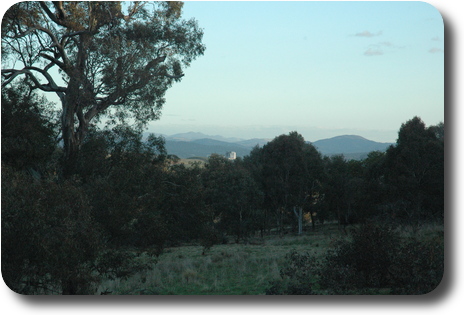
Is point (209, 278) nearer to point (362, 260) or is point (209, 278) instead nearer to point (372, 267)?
point (362, 260)

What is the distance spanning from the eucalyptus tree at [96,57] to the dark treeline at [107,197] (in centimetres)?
44

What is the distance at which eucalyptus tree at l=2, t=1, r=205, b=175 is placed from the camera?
9.81 meters

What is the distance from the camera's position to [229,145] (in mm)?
9023

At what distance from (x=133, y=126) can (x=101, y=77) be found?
4.29 ft

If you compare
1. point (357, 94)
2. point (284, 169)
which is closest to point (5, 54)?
point (357, 94)

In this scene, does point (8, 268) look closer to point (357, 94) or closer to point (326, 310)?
point (326, 310)

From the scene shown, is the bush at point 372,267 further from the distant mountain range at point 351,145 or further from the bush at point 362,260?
the distant mountain range at point 351,145

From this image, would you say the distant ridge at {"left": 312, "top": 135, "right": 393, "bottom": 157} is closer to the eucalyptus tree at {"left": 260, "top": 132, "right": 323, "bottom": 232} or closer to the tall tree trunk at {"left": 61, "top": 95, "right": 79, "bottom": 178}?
the tall tree trunk at {"left": 61, "top": 95, "right": 79, "bottom": 178}

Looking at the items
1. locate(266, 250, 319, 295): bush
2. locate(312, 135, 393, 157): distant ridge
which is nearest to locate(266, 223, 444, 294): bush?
Answer: locate(266, 250, 319, 295): bush

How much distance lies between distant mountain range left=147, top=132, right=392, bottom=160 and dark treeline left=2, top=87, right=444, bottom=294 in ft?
2.01

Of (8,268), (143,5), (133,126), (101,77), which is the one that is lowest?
(8,268)

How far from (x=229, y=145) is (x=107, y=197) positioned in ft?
8.03

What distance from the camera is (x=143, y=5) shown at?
34.7 ft

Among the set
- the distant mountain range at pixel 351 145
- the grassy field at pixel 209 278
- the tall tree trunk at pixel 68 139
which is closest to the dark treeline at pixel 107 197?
the tall tree trunk at pixel 68 139
